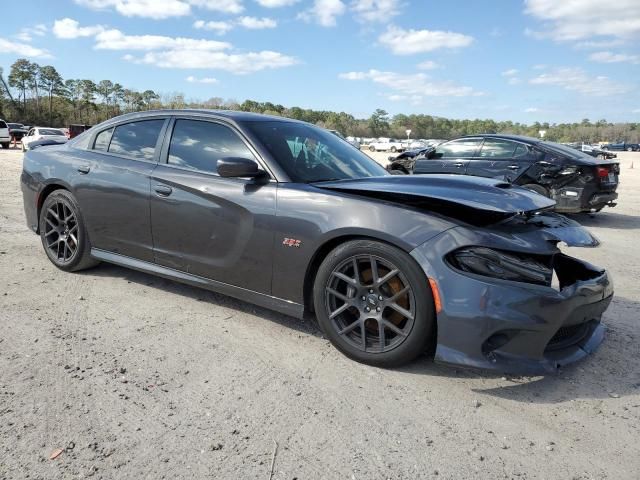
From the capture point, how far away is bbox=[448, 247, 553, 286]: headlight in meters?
2.72

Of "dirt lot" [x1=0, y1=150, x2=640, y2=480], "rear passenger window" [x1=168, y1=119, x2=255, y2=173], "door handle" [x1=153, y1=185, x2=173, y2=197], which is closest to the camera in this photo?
"dirt lot" [x1=0, y1=150, x2=640, y2=480]

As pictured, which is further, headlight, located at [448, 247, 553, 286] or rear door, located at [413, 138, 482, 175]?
rear door, located at [413, 138, 482, 175]

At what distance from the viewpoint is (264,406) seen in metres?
2.64

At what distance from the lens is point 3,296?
13.6 feet

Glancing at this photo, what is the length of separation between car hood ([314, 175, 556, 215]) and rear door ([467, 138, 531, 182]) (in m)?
5.94

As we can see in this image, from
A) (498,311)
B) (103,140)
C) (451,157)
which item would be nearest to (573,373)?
(498,311)

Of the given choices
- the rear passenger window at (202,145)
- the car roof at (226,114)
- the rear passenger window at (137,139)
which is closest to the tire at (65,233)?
the rear passenger window at (137,139)

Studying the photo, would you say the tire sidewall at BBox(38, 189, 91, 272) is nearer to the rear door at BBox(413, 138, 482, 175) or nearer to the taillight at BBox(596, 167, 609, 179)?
the rear door at BBox(413, 138, 482, 175)

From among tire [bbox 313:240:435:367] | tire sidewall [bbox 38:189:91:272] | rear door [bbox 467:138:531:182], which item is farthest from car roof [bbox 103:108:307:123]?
rear door [bbox 467:138:531:182]

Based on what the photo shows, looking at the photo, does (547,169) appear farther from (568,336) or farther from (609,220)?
(568,336)

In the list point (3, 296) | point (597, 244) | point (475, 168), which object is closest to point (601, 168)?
point (475, 168)

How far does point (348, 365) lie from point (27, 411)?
5.70ft

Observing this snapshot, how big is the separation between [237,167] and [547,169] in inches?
288

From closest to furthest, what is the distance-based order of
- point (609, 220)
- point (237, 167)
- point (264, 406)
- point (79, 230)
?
1. point (264, 406)
2. point (237, 167)
3. point (79, 230)
4. point (609, 220)
